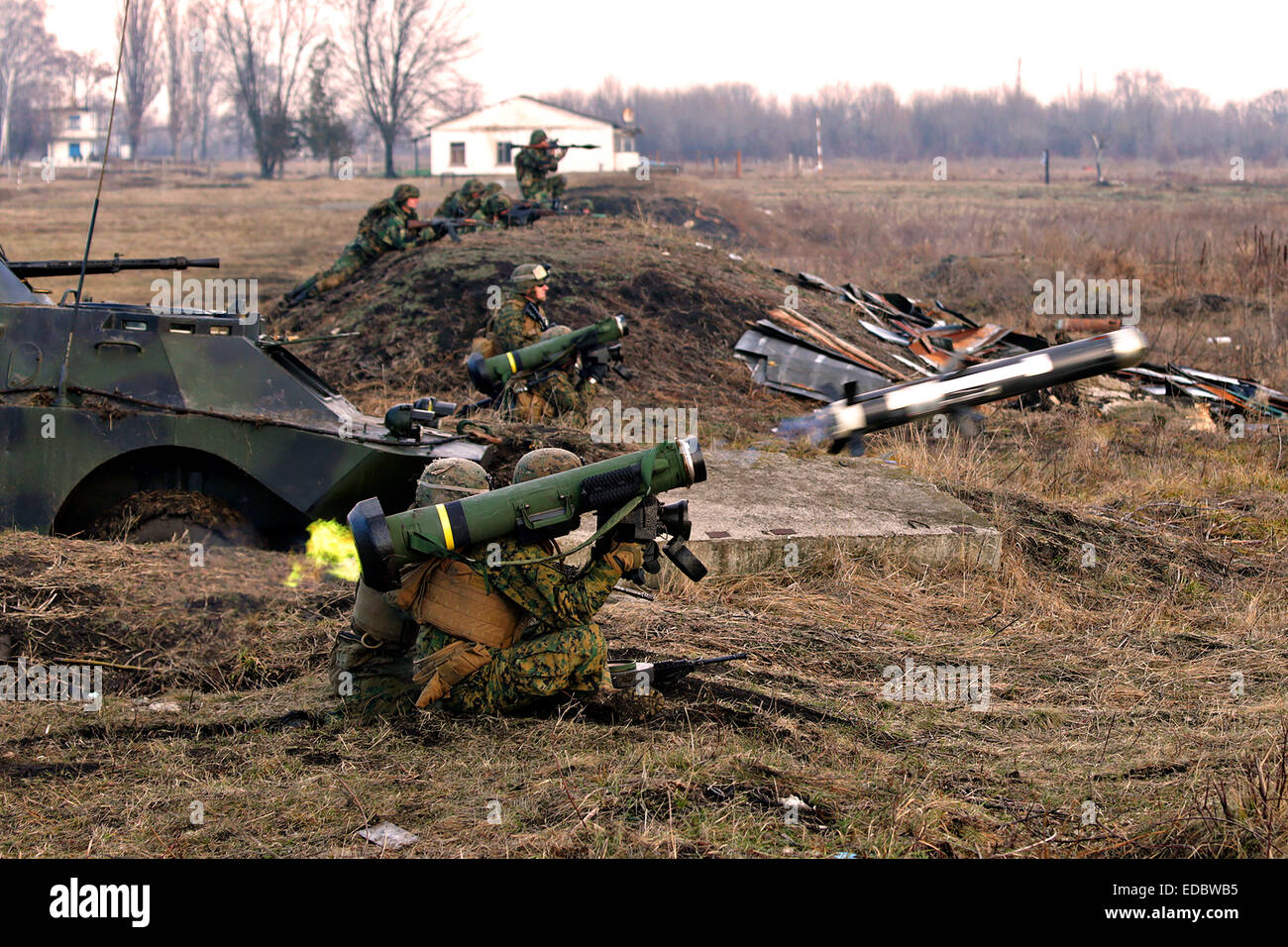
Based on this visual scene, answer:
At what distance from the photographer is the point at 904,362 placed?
1461 centimetres

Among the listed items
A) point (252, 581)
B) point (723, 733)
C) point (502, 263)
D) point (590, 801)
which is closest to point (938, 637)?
point (723, 733)

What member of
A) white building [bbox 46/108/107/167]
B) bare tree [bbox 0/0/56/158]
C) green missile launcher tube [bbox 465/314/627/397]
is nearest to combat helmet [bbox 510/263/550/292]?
green missile launcher tube [bbox 465/314/627/397]

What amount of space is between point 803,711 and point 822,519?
2.85 meters

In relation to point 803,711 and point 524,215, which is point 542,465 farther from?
point 524,215

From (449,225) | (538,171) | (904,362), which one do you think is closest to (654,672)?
(904,362)

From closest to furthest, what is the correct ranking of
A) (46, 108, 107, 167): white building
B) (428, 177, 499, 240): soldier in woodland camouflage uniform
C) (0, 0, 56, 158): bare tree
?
(428, 177, 499, 240): soldier in woodland camouflage uniform → (0, 0, 56, 158): bare tree → (46, 108, 107, 167): white building

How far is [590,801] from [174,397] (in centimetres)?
455

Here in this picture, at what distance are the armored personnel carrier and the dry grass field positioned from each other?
0.51 metres

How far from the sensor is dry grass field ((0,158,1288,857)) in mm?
4055

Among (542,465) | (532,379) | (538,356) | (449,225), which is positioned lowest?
(542,465)

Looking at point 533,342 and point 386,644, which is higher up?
point 533,342

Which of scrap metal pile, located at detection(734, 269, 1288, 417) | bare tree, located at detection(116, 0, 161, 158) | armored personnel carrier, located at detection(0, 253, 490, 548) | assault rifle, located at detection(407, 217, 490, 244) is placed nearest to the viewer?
armored personnel carrier, located at detection(0, 253, 490, 548)

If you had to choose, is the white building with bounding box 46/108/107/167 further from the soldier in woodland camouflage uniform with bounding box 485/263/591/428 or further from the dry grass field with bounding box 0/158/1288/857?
the dry grass field with bounding box 0/158/1288/857
